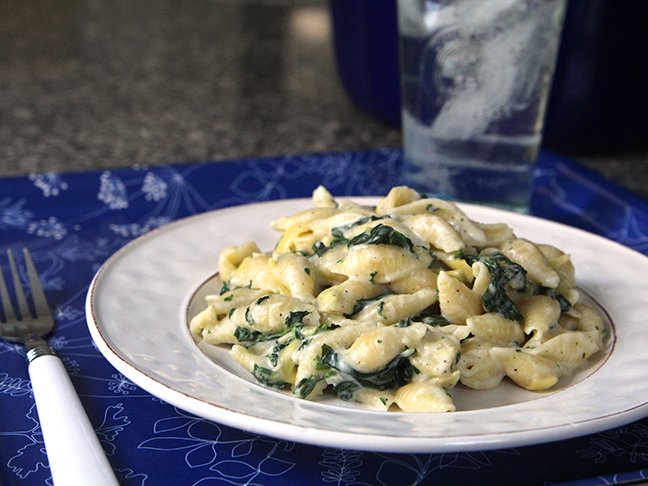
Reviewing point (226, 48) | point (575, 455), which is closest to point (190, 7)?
point (226, 48)

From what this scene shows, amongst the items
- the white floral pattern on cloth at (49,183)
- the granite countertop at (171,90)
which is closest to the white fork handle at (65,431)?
the white floral pattern on cloth at (49,183)

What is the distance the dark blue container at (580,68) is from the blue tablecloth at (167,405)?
139mm

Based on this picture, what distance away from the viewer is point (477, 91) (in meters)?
1.19

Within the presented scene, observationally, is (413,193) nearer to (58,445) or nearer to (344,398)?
(344,398)

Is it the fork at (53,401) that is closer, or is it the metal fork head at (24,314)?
the fork at (53,401)

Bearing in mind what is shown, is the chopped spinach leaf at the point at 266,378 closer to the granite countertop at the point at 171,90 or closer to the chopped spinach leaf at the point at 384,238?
the chopped spinach leaf at the point at 384,238

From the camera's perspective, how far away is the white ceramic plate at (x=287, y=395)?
2.04 feet

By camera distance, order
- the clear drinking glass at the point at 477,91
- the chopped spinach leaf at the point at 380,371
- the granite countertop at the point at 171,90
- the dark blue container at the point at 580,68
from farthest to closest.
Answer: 1. the granite countertop at the point at 171,90
2. the dark blue container at the point at 580,68
3. the clear drinking glass at the point at 477,91
4. the chopped spinach leaf at the point at 380,371

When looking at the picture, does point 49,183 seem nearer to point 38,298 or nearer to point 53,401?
point 38,298

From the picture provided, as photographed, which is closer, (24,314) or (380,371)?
(380,371)

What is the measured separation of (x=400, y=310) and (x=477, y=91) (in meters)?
0.50

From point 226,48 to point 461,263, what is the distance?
1.70 metres

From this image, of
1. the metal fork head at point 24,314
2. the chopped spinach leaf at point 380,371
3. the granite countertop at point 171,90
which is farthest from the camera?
the granite countertop at point 171,90

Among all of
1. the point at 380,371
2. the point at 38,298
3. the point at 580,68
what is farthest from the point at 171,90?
the point at 380,371
